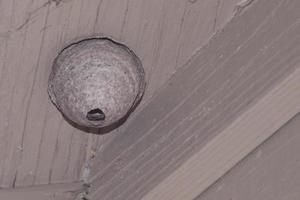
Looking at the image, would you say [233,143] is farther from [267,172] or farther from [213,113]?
[267,172]

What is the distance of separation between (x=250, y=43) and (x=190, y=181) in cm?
28

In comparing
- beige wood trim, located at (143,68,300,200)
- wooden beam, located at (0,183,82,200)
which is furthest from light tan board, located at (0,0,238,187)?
beige wood trim, located at (143,68,300,200)

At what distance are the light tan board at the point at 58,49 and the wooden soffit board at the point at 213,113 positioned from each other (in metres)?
0.04

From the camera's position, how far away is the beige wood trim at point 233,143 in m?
1.61

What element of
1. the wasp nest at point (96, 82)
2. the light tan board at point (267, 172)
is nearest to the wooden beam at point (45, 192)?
the wasp nest at point (96, 82)

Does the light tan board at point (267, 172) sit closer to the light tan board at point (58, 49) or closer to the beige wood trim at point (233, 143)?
the beige wood trim at point (233, 143)

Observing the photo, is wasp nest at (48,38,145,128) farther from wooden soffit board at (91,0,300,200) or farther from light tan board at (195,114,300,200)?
light tan board at (195,114,300,200)

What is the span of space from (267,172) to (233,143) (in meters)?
0.18

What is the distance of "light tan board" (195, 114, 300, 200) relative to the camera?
1774 mm

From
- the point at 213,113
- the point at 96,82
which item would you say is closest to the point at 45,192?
A: the point at 96,82

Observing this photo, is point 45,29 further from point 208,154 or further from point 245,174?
point 245,174

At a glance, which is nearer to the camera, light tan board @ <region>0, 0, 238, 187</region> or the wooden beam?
light tan board @ <region>0, 0, 238, 187</region>

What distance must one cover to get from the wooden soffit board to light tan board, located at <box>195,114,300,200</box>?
3.9 inches

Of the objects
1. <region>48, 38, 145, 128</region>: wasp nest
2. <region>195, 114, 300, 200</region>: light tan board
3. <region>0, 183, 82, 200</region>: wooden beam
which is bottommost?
<region>0, 183, 82, 200</region>: wooden beam
